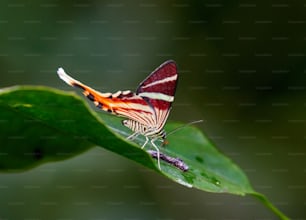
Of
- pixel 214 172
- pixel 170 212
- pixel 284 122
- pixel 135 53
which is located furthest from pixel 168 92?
pixel 284 122

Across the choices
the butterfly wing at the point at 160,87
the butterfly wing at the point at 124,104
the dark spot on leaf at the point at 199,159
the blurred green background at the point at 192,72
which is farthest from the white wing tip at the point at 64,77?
the blurred green background at the point at 192,72

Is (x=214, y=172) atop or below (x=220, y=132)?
atop

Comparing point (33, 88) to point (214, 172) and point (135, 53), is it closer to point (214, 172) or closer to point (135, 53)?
point (214, 172)

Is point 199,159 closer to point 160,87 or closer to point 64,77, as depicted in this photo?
point 160,87

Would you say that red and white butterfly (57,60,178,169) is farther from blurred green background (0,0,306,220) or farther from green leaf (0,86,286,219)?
blurred green background (0,0,306,220)

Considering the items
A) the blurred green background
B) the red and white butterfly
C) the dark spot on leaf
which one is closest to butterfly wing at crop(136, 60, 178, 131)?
the red and white butterfly

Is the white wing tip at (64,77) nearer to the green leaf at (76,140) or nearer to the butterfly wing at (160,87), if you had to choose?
the green leaf at (76,140)
